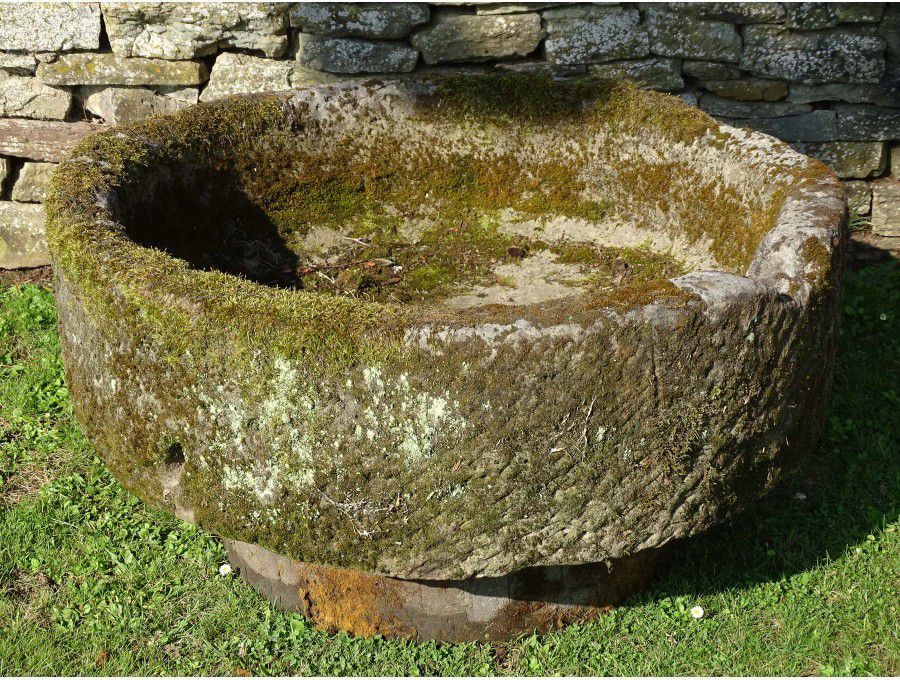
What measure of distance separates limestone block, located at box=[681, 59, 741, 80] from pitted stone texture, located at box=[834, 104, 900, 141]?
0.58 m

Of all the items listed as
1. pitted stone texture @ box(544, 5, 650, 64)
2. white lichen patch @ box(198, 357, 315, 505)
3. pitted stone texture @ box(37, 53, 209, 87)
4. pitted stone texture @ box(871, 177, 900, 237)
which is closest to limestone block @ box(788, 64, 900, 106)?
pitted stone texture @ box(871, 177, 900, 237)

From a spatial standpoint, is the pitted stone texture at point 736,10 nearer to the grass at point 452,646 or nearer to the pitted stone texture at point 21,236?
the grass at point 452,646

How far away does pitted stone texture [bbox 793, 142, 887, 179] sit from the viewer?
4789mm

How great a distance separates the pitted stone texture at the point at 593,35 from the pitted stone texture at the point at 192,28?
4.31ft

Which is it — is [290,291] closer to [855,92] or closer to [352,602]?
[352,602]

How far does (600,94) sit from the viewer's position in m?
3.86

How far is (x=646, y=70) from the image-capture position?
4617 millimetres

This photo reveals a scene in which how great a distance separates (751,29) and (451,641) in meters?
3.28

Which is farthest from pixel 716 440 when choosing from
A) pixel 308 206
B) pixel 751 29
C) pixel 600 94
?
pixel 751 29

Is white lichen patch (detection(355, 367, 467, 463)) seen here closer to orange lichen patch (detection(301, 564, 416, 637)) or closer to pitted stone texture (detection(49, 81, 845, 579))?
pitted stone texture (detection(49, 81, 845, 579))

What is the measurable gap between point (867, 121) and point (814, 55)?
461 millimetres

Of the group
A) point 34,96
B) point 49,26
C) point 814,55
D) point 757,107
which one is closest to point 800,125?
point 757,107

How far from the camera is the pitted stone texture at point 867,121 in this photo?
4715 mm

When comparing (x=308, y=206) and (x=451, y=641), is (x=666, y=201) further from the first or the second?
(x=451, y=641)
